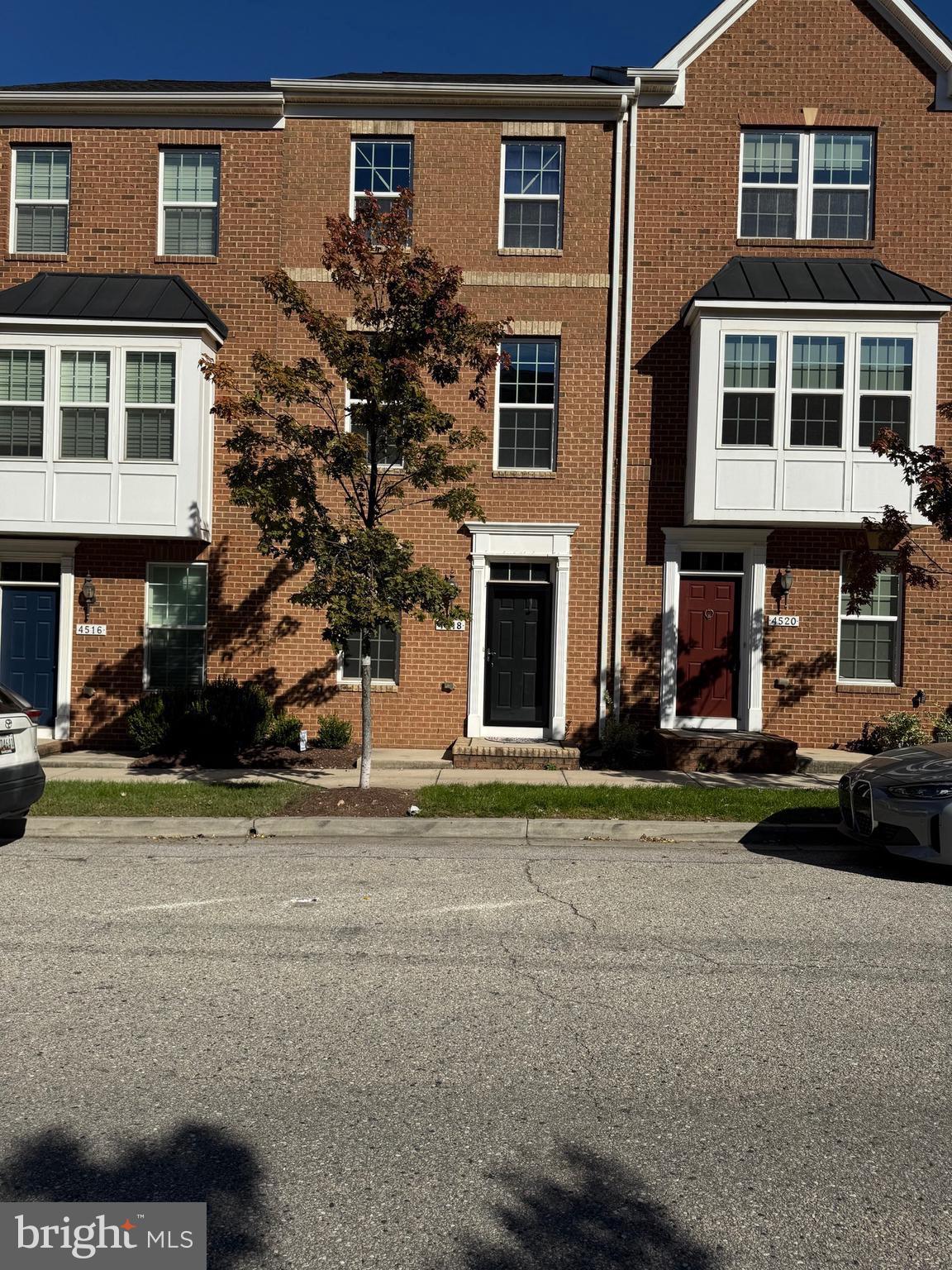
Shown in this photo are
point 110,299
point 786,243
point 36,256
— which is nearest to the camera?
point 110,299

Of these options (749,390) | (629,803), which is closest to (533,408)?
(749,390)

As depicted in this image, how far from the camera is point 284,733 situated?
44.8 ft

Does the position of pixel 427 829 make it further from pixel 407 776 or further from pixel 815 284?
pixel 815 284

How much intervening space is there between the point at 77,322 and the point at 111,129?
3332mm

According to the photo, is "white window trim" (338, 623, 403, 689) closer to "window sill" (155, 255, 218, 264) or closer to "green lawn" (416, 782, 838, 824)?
"green lawn" (416, 782, 838, 824)

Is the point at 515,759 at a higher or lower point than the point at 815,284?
lower

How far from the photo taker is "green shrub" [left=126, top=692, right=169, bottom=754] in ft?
42.7

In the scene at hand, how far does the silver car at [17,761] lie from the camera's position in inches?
318

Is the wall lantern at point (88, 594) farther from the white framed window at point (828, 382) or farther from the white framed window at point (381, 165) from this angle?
the white framed window at point (828, 382)

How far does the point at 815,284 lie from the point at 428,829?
9449 millimetres

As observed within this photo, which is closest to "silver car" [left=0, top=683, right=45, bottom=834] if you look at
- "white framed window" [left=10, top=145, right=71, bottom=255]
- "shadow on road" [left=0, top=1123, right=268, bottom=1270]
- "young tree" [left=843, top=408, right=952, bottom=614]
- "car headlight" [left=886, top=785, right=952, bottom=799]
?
"shadow on road" [left=0, top=1123, right=268, bottom=1270]

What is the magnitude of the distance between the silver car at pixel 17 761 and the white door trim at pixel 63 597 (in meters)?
6.06

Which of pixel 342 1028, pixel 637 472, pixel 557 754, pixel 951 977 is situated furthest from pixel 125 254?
pixel 951 977

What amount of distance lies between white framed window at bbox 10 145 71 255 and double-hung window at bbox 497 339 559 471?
692 cm
